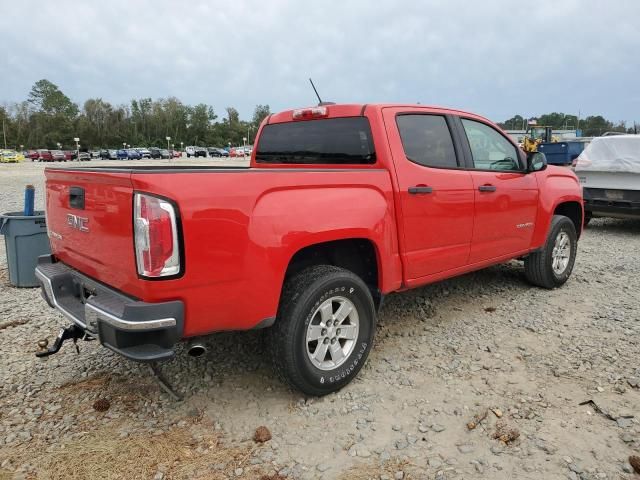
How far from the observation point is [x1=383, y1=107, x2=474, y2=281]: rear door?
12.1ft

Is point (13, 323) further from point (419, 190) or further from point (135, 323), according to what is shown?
point (419, 190)

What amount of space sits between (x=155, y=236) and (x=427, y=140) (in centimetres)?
240

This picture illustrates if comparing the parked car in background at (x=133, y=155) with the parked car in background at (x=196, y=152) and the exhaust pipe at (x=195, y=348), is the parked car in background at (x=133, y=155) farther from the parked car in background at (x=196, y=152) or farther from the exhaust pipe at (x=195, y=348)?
the exhaust pipe at (x=195, y=348)

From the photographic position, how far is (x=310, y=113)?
4148 millimetres

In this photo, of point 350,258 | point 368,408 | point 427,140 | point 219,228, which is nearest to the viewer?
point 219,228

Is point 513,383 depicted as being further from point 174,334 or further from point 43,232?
point 43,232

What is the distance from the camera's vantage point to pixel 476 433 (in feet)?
9.51

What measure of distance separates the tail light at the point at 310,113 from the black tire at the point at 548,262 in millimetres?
2860

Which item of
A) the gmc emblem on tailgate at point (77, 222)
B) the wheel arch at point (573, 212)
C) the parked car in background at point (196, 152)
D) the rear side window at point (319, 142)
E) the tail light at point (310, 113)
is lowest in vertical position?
the wheel arch at point (573, 212)

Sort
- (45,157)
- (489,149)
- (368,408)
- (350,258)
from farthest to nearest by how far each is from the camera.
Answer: (45,157), (489,149), (350,258), (368,408)

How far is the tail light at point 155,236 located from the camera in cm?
244

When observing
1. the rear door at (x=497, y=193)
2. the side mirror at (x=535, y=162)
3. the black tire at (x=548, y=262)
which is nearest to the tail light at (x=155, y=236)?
the rear door at (x=497, y=193)

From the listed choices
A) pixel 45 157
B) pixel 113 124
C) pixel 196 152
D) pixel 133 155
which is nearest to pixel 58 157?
pixel 45 157

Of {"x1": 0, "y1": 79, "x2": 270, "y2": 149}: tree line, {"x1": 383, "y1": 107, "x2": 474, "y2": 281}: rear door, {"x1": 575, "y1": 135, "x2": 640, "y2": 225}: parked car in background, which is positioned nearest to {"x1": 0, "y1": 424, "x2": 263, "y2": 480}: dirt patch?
{"x1": 383, "y1": 107, "x2": 474, "y2": 281}: rear door
